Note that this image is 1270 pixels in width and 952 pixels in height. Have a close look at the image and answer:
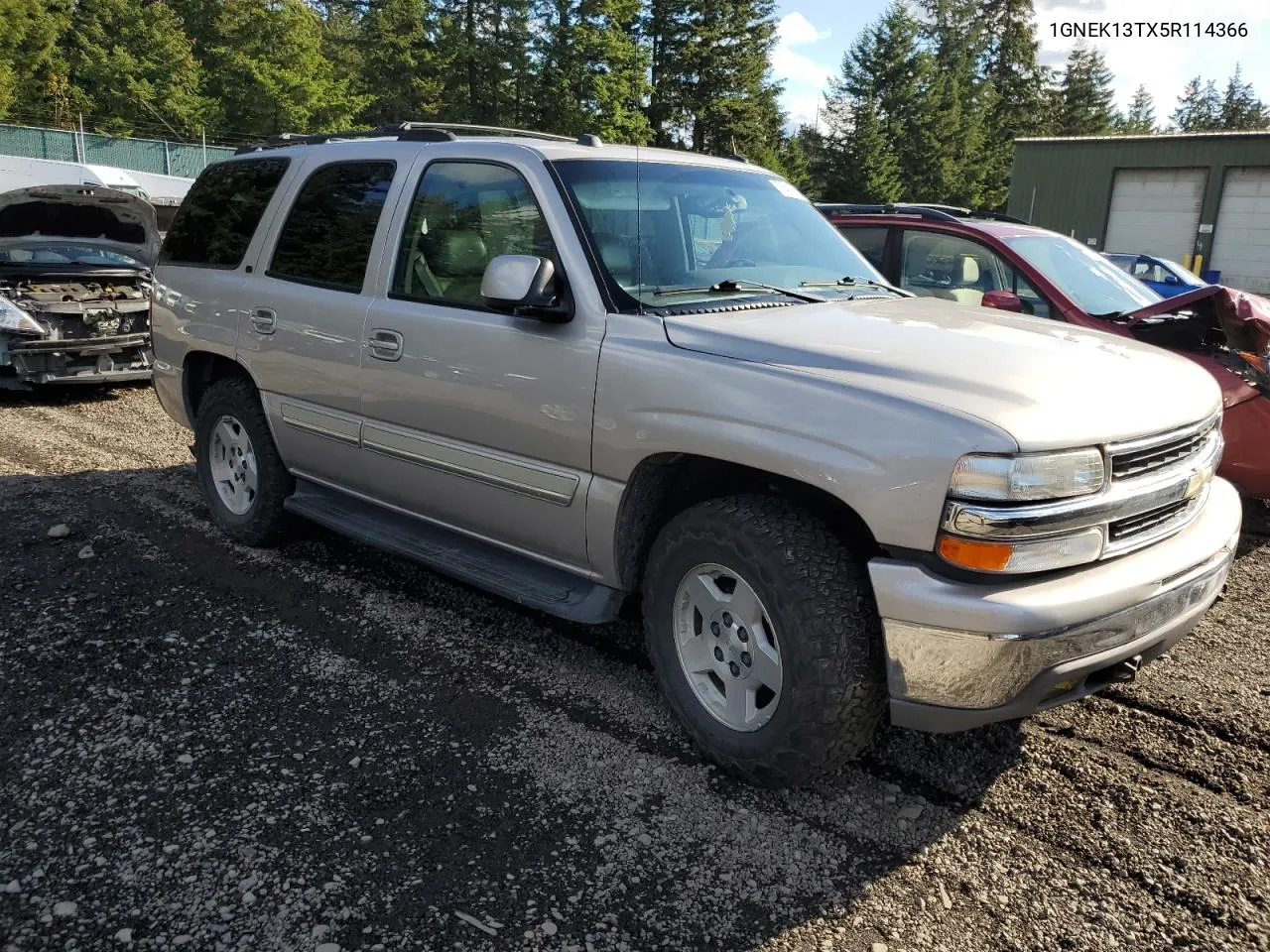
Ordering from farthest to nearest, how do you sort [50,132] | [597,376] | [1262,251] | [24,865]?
[50,132] < [1262,251] < [597,376] < [24,865]

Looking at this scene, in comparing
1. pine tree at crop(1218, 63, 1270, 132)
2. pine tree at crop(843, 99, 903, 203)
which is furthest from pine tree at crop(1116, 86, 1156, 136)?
pine tree at crop(843, 99, 903, 203)

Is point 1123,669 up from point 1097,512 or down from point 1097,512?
down

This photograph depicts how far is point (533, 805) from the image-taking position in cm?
304

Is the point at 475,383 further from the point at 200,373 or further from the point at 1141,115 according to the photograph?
the point at 1141,115

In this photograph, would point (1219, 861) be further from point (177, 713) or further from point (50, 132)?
point (50, 132)

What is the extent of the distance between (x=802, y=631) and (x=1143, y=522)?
3.49 feet

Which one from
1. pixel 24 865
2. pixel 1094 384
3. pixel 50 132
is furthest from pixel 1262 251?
pixel 50 132

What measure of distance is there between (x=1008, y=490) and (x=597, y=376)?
140cm

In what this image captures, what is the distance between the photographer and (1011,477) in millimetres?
2529

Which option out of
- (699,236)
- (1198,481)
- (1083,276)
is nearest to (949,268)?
(1083,276)

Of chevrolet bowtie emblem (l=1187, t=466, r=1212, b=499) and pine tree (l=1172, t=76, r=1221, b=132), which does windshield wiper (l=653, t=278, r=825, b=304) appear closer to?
chevrolet bowtie emblem (l=1187, t=466, r=1212, b=499)

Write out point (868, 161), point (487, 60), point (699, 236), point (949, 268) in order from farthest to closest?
point (868, 161) → point (487, 60) → point (949, 268) → point (699, 236)

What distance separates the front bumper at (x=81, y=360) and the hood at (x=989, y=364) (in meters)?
7.09

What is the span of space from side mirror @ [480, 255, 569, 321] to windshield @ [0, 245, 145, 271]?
23.6ft
